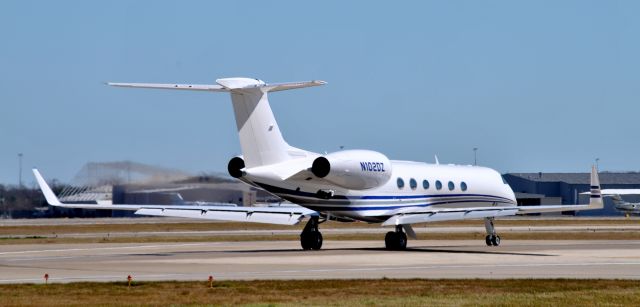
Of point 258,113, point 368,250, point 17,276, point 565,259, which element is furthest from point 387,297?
point 368,250

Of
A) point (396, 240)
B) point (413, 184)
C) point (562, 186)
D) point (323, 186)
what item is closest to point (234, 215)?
point (323, 186)

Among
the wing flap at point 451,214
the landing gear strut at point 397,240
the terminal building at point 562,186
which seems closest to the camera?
the wing flap at point 451,214

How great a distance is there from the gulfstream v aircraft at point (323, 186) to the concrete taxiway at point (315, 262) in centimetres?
139

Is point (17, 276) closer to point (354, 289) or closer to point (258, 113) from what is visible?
point (354, 289)

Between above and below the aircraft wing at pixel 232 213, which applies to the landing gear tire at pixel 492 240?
below

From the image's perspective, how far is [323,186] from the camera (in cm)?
4056

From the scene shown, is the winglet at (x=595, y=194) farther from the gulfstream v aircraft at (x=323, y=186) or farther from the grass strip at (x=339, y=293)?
the grass strip at (x=339, y=293)

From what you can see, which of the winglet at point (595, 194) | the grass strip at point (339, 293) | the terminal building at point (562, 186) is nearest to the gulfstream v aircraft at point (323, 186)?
the winglet at point (595, 194)

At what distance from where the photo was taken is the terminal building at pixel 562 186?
129 metres

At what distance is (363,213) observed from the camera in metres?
42.3

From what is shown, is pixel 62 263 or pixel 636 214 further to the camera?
pixel 636 214

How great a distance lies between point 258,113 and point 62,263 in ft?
28.1

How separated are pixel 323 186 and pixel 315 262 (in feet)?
21.4

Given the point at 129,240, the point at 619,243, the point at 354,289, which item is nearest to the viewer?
the point at 354,289
